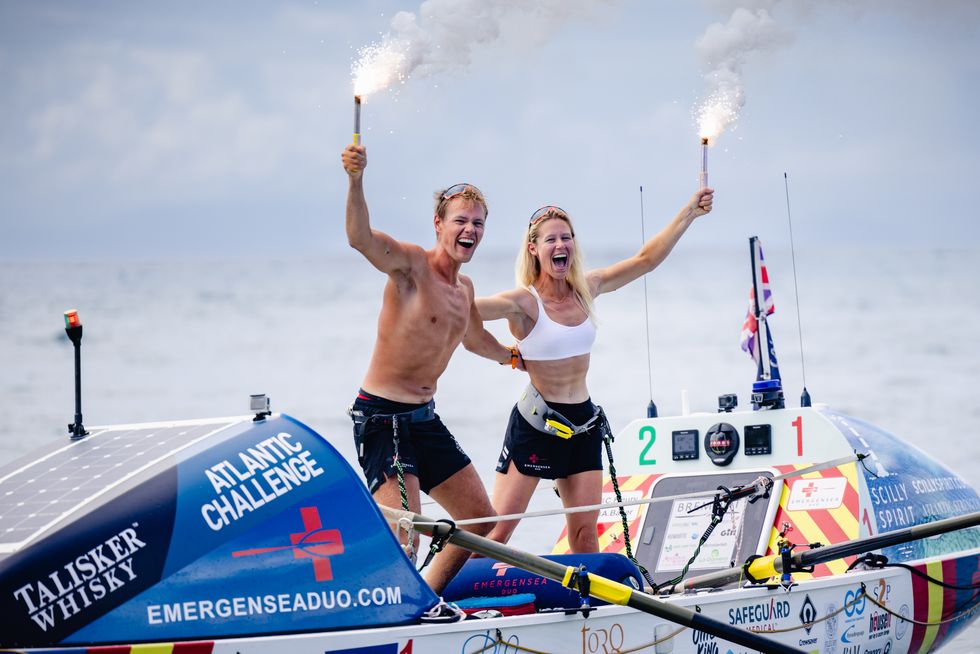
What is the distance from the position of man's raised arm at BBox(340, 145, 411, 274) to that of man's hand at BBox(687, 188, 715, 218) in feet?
7.29

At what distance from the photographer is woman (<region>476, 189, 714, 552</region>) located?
637cm

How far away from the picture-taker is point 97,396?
928 inches

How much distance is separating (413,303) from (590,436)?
1497 mm

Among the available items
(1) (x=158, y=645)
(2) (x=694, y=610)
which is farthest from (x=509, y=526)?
(1) (x=158, y=645)

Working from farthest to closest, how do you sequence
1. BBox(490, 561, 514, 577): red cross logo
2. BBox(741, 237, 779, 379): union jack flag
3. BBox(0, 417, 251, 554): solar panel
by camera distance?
1. BBox(741, 237, 779, 379): union jack flag
2. BBox(490, 561, 514, 577): red cross logo
3. BBox(0, 417, 251, 554): solar panel

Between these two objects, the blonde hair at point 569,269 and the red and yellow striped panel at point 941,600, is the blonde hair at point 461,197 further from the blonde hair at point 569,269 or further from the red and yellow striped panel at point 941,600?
the red and yellow striped panel at point 941,600

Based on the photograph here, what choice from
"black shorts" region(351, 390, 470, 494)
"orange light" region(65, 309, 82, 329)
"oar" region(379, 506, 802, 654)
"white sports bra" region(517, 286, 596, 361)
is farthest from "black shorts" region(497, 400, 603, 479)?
"orange light" region(65, 309, 82, 329)

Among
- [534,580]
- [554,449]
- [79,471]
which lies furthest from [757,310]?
[79,471]

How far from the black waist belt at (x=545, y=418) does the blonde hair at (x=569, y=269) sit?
1.71 ft

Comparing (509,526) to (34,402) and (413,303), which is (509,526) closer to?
(413,303)

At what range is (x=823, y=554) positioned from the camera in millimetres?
5609

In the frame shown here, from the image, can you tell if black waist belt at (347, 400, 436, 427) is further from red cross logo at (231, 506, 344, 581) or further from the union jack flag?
the union jack flag

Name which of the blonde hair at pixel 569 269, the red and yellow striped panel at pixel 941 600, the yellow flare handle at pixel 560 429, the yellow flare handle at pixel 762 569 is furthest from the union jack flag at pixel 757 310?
the yellow flare handle at pixel 762 569

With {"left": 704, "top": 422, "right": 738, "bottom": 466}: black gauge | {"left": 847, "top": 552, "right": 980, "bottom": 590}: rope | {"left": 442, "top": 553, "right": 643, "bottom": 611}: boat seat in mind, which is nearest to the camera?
{"left": 442, "top": 553, "right": 643, "bottom": 611}: boat seat
